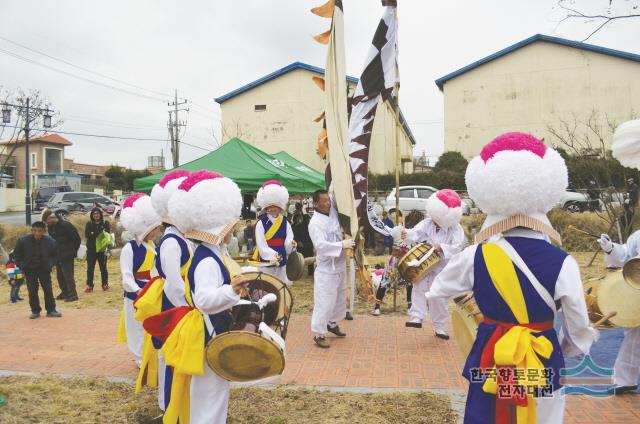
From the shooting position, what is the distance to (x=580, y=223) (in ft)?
49.7

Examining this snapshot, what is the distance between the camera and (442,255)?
6484mm

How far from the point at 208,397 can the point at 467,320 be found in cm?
166

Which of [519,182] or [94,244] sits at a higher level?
[519,182]

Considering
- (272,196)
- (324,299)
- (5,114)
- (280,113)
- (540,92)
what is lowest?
(324,299)

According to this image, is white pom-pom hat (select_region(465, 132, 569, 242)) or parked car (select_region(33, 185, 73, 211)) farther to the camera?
parked car (select_region(33, 185, 73, 211))

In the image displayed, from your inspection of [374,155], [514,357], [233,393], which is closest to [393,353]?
[233,393]

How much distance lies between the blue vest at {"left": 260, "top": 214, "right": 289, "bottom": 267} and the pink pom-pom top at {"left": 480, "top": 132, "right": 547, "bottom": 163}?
15.7ft

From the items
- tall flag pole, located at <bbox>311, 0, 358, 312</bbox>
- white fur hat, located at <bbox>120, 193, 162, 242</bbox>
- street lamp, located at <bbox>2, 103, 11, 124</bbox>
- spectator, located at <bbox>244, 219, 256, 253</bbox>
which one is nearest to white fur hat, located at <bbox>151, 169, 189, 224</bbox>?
white fur hat, located at <bbox>120, 193, 162, 242</bbox>

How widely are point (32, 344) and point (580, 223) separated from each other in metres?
14.2

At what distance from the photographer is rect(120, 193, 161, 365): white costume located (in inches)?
205

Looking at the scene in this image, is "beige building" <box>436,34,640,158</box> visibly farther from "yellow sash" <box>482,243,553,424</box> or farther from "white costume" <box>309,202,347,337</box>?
"yellow sash" <box>482,243,553,424</box>

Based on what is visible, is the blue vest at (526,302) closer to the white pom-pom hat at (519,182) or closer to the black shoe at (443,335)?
the white pom-pom hat at (519,182)

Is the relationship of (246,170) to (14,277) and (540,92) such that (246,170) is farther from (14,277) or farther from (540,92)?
(540,92)

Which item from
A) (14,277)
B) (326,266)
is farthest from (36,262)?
(326,266)
